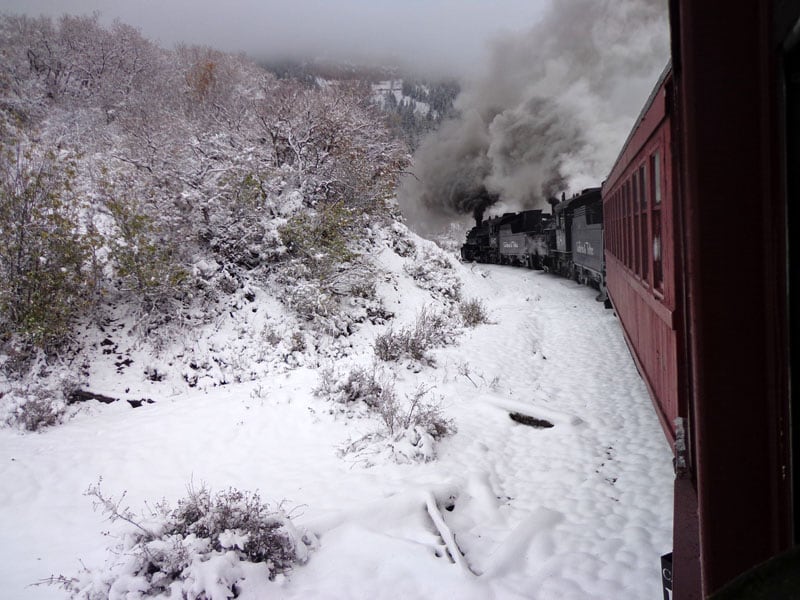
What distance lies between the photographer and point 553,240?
2261 centimetres

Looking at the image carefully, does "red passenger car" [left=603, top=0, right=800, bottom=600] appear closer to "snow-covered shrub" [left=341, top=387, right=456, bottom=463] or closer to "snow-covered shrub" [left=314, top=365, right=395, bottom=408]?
"snow-covered shrub" [left=341, top=387, right=456, bottom=463]

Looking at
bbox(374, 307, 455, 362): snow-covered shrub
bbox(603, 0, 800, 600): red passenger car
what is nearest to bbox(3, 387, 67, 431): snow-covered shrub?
bbox(374, 307, 455, 362): snow-covered shrub

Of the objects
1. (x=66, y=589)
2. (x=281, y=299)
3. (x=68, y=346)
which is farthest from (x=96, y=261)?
(x=66, y=589)

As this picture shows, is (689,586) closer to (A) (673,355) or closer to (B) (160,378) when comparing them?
(A) (673,355)

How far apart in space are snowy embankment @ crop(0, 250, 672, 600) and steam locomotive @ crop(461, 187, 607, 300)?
19.2 ft

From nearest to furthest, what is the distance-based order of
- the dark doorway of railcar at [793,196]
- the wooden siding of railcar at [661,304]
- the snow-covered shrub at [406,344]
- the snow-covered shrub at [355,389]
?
1. the dark doorway of railcar at [793,196]
2. the wooden siding of railcar at [661,304]
3. the snow-covered shrub at [355,389]
4. the snow-covered shrub at [406,344]

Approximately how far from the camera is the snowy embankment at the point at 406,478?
3.83 meters

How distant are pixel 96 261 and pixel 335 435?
22.6 ft

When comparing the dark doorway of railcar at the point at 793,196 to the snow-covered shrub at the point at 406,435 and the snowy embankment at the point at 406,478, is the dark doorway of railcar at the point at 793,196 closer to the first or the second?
the snowy embankment at the point at 406,478

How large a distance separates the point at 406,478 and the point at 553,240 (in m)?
19.2

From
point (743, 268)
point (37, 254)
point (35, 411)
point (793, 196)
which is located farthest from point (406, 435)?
point (37, 254)

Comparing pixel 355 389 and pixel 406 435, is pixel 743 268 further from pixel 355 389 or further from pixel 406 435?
pixel 355 389

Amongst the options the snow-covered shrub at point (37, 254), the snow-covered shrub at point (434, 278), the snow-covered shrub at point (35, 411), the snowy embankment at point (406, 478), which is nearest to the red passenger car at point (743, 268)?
the snowy embankment at point (406, 478)

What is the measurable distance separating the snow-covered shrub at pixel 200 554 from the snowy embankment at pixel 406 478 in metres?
0.15
